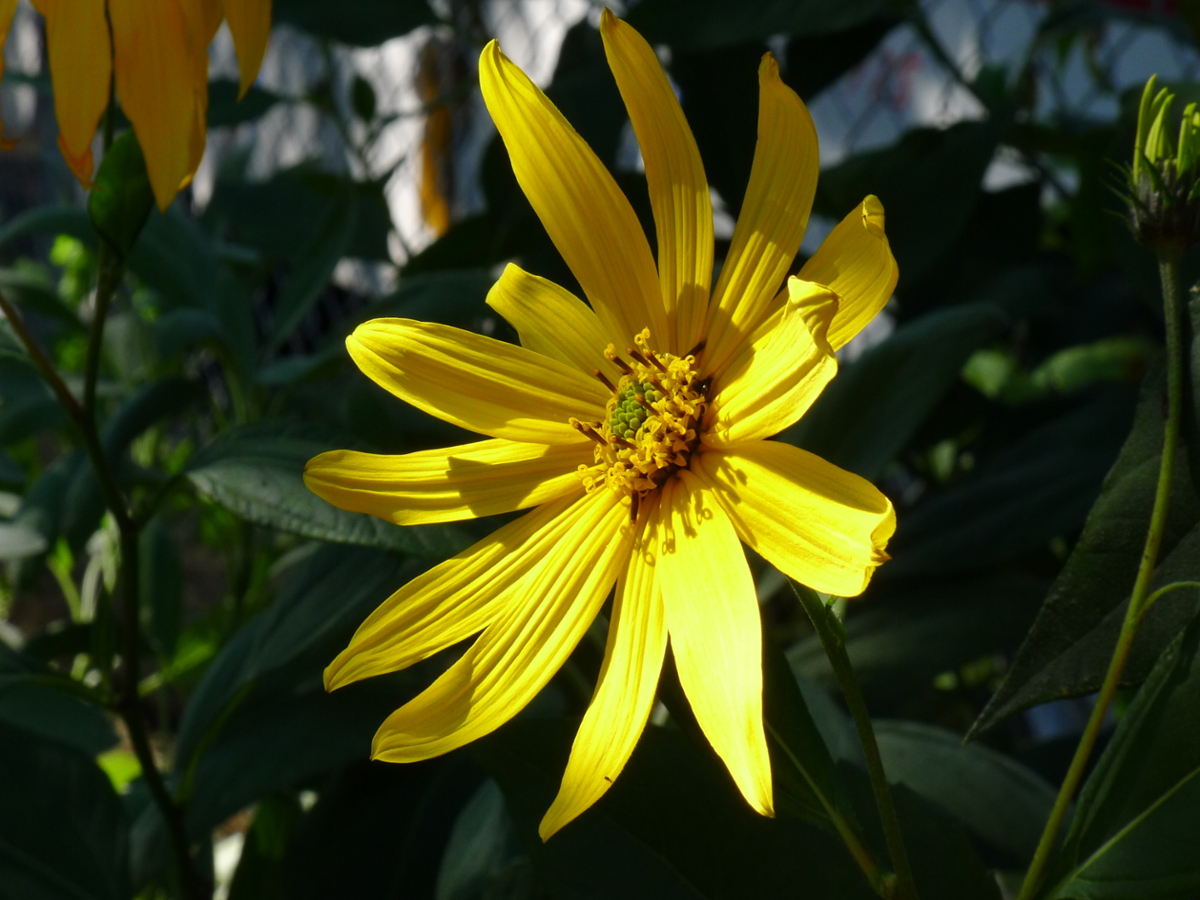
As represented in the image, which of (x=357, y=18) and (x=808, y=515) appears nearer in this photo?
(x=808, y=515)

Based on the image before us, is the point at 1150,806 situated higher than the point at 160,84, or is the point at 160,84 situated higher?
the point at 160,84

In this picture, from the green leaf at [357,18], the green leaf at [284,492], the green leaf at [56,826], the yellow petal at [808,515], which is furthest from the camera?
the green leaf at [357,18]

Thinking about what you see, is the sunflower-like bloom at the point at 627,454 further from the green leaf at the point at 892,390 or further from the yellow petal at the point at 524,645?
the green leaf at the point at 892,390

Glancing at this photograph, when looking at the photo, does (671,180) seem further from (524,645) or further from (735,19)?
(735,19)

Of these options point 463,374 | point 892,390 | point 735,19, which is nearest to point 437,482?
point 463,374

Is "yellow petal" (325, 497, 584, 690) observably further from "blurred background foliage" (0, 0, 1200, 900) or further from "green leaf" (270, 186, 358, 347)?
"green leaf" (270, 186, 358, 347)

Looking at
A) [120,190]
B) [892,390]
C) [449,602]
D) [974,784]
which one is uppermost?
[120,190]

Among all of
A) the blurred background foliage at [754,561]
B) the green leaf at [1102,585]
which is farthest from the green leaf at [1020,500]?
the green leaf at [1102,585]
